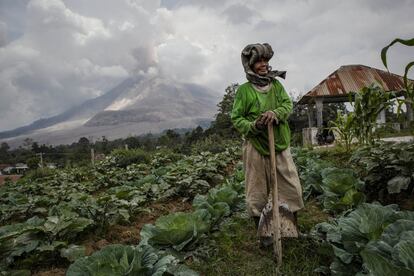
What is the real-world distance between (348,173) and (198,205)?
5.21ft

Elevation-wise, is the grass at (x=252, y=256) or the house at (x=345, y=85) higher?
the house at (x=345, y=85)

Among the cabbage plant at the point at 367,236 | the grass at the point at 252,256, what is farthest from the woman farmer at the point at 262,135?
the cabbage plant at the point at 367,236

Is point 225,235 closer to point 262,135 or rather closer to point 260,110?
point 262,135

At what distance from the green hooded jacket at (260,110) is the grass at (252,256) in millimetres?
757

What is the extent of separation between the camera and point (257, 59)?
107 inches

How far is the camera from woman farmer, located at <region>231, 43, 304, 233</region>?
106 inches

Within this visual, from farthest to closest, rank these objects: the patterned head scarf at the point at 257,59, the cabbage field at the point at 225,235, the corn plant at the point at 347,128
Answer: the corn plant at the point at 347,128 → the patterned head scarf at the point at 257,59 → the cabbage field at the point at 225,235

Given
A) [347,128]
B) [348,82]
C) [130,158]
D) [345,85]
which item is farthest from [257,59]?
[348,82]

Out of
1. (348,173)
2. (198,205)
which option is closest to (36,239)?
(198,205)

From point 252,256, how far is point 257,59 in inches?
60.3

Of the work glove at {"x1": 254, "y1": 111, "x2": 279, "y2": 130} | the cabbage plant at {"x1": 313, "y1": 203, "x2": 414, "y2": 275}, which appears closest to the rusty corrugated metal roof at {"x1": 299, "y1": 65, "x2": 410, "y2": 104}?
the work glove at {"x1": 254, "y1": 111, "x2": 279, "y2": 130}

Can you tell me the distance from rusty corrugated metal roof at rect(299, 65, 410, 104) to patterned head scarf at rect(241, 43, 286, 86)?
37.2 feet

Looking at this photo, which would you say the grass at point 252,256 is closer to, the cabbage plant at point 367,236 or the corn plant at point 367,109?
the cabbage plant at point 367,236

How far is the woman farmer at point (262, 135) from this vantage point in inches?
106
